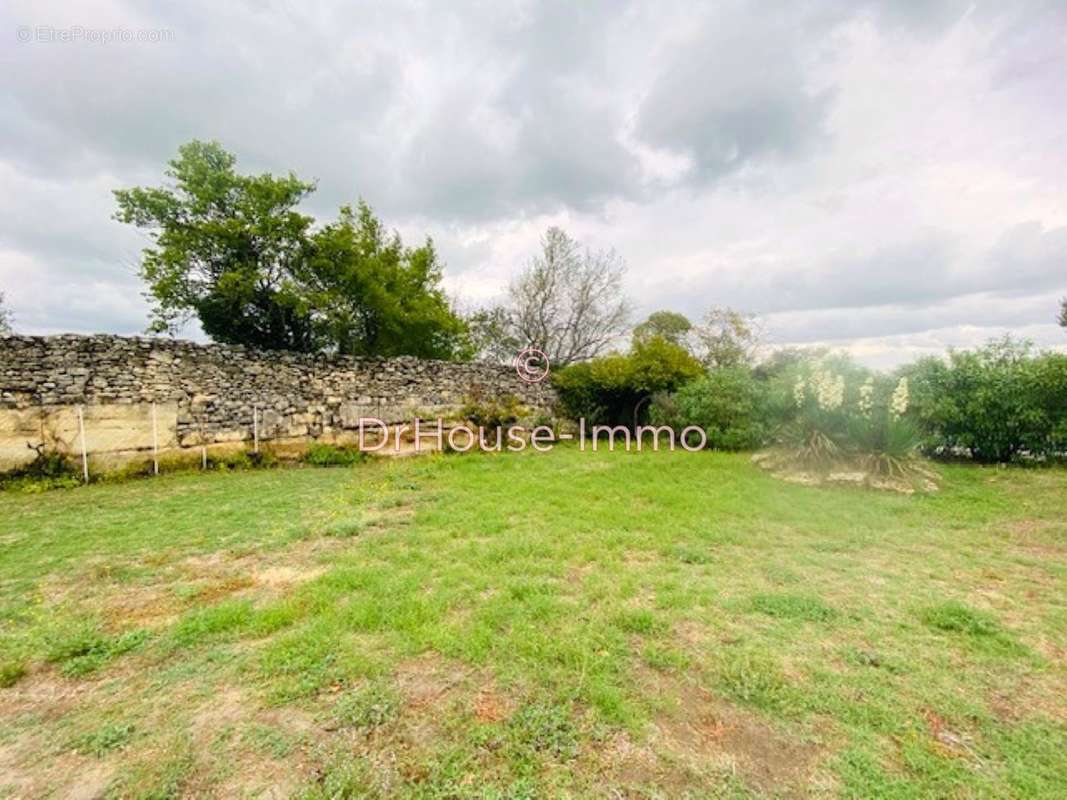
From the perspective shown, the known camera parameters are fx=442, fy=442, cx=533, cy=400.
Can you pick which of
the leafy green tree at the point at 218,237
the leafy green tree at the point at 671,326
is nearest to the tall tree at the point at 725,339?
the leafy green tree at the point at 671,326

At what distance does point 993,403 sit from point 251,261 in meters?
15.6

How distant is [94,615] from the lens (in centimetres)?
270

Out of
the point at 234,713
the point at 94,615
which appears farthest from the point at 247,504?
the point at 234,713

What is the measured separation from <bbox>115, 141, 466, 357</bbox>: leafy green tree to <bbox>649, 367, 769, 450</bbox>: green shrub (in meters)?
9.19

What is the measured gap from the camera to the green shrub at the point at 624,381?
457 inches

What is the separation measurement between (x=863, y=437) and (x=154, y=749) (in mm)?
7809

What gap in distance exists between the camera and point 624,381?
39.0 feet

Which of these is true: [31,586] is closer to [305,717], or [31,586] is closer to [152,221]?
[305,717]

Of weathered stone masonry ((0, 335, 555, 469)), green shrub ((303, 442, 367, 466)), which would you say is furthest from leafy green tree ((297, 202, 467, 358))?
green shrub ((303, 442, 367, 466))

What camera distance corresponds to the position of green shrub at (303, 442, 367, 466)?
28.5 feet

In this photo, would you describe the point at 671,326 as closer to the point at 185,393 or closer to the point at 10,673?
the point at 185,393

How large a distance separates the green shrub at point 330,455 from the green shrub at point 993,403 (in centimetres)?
1042

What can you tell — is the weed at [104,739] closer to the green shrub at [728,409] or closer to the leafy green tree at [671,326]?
the green shrub at [728,409]

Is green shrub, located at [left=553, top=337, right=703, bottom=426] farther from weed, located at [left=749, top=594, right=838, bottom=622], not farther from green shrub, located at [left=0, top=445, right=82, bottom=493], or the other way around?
green shrub, located at [left=0, top=445, right=82, bottom=493]
